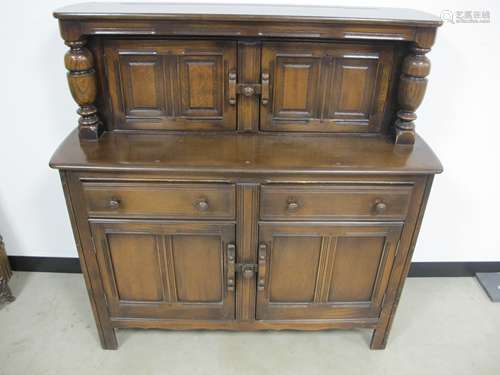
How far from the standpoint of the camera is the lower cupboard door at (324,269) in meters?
1.46

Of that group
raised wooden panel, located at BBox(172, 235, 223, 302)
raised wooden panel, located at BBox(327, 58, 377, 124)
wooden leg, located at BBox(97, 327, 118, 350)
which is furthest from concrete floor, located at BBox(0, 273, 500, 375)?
raised wooden panel, located at BBox(327, 58, 377, 124)

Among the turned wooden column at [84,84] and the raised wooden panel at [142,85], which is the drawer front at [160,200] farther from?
the raised wooden panel at [142,85]

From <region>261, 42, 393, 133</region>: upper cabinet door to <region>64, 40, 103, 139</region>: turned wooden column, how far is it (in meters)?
0.60

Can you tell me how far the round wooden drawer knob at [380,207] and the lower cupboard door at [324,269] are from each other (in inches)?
2.3

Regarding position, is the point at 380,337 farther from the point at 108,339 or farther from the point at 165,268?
the point at 108,339

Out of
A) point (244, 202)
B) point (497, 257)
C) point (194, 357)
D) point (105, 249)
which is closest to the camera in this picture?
point (244, 202)

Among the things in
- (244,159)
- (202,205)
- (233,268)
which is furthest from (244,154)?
(233,268)

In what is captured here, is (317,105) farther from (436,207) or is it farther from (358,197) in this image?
(436,207)

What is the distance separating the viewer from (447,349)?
1793 mm

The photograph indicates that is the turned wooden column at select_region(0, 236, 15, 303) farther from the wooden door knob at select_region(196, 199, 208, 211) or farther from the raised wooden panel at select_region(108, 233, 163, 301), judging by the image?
the wooden door knob at select_region(196, 199, 208, 211)

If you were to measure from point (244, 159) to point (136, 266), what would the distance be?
59 cm

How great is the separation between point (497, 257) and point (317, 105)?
1.39m

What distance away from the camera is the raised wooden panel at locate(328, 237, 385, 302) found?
150 centimetres

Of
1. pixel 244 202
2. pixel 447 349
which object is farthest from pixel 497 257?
pixel 244 202
